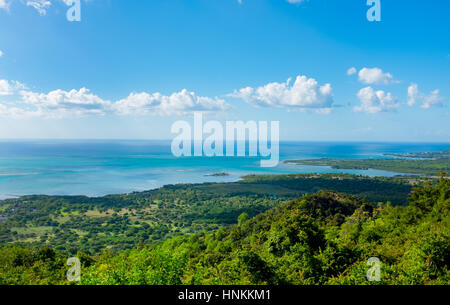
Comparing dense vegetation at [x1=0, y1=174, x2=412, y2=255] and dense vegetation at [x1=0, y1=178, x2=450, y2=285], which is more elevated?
dense vegetation at [x1=0, y1=178, x2=450, y2=285]

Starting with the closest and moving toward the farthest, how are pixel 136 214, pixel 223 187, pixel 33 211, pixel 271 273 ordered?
pixel 271 273, pixel 33 211, pixel 136 214, pixel 223 187

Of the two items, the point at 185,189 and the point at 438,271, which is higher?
the point at 438,271

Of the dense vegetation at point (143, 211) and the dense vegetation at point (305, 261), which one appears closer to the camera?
the dense vegetation at point (305, 261)

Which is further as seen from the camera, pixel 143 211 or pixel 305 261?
pixel 143 211

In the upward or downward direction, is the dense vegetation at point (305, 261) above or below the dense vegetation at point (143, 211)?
above

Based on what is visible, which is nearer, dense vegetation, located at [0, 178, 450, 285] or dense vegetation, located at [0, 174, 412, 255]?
dense vegetation, located at [0, 178, 450, 285]

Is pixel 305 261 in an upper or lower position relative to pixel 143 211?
upper
